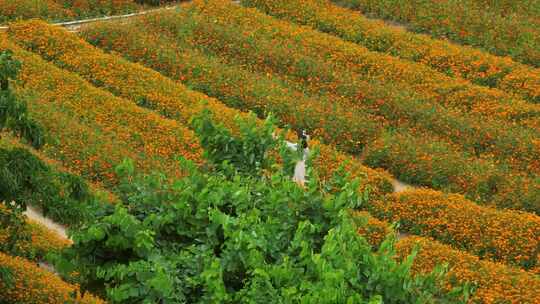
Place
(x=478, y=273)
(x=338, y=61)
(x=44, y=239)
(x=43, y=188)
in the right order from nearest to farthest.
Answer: (x=43, y=188) → (x=44, y=239) → (x=478, y=273) → (x=338, y=61)

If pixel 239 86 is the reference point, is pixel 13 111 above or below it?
above

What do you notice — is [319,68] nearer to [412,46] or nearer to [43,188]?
[412,46]

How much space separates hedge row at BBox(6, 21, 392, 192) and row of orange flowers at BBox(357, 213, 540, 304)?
3.11 meters

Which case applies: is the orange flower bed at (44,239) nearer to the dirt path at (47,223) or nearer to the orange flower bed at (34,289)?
Result: the dirt path at (47,223)

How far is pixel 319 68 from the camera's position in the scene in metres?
30.8

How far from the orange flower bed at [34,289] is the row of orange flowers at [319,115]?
9446 mm

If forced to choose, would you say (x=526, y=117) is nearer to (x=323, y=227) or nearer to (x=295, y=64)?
(x=295, y=64)

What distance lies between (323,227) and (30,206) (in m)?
9.57

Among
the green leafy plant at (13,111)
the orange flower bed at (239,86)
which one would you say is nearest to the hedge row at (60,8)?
the orange flower bed at (239,86)

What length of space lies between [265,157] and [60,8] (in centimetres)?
1892

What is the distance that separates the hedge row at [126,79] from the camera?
2714 cm

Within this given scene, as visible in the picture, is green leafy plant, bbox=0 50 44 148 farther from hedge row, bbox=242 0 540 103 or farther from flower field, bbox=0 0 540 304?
hedge row, bbox=242 0 540 103

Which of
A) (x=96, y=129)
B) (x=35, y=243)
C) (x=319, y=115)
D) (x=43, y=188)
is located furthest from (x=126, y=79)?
(x=43, y=188)

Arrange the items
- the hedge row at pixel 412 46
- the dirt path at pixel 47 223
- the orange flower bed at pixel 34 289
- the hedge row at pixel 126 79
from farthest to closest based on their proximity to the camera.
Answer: the hedge row at pixel 412 46
the hedge row at pixel 126 79
the dirt path at pixel 47 223
the orange flower bed at pixel 34 289
